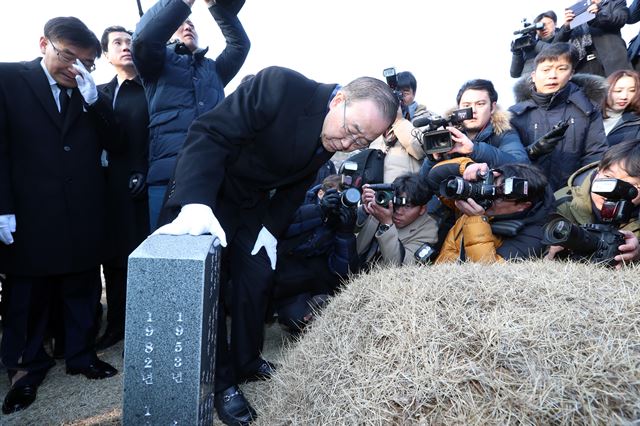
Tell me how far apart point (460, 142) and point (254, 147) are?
4.82 ft

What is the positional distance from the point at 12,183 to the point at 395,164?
111 inches

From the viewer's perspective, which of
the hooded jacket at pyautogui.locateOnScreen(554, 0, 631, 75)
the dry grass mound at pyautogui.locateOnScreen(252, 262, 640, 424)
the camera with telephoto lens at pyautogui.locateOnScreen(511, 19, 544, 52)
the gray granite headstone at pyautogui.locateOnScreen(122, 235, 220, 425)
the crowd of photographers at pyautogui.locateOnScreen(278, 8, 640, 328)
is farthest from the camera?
the camera with telephoto lens at pyautogui.locateOnScreen(511, 19, 544, 52)

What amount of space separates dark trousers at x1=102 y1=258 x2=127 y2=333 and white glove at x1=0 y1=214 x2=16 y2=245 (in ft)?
3.25

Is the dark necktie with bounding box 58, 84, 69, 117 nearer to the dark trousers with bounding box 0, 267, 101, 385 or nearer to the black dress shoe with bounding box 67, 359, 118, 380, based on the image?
the dark trousers with bounding box 0, 267, 101, 385

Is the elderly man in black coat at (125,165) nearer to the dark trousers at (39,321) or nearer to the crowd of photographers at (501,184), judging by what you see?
the dark trousers at (39,321)

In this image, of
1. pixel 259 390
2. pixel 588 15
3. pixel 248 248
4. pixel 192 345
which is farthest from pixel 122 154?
pixel 588 15

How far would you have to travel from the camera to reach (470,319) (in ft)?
4.75

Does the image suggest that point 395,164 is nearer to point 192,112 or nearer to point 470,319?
point 192,112

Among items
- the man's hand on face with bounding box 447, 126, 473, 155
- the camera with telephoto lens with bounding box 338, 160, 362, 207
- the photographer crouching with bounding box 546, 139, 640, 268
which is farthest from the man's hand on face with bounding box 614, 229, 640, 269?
the camera with telephoto lens with bounding box 338, 160, 362, 207

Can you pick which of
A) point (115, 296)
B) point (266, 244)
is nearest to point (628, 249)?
point (266, 244)

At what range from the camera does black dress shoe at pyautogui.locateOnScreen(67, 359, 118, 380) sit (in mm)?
2812

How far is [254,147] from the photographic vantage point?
7.86 ft

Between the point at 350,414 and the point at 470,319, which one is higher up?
the point at 470,319

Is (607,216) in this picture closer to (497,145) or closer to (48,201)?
(497,145)
